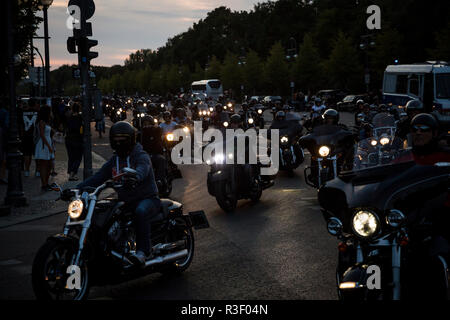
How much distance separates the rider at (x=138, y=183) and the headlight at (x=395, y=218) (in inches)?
101

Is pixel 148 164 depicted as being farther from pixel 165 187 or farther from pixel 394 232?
pixel 165 187

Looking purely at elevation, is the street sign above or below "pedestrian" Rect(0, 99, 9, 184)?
above

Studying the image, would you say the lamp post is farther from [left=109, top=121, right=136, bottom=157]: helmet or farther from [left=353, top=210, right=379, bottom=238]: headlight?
[left=353, top=210, right=379, bottom=238]: headlight

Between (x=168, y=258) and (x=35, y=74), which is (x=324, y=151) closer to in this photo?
(x=168, y=258)

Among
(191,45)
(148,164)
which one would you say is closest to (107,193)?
(148,164)

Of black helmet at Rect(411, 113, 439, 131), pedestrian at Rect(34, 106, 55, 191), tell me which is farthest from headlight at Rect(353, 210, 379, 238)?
pedestrian at Rect(34, 106, 55, 191)

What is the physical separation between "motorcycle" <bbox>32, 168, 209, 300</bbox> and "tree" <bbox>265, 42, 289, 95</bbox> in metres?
80.4

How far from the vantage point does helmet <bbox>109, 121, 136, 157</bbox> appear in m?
6.13

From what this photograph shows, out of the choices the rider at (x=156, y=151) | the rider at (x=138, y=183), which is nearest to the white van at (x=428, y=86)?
the rider at (x=156, y=151)

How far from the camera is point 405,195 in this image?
4.12 metres

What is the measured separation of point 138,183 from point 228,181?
4.95 metres

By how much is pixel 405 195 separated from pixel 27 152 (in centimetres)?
1411

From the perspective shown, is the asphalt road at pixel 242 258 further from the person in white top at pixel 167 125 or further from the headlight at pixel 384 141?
the person in white top at pixel 167 125

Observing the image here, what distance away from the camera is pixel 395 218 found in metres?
3.89
